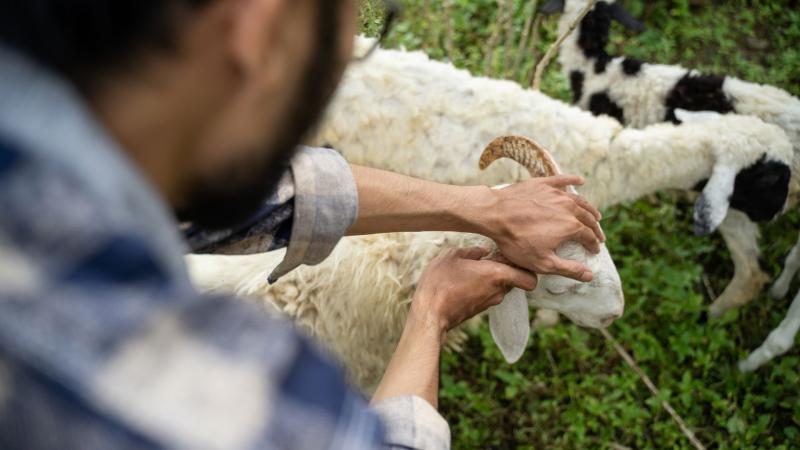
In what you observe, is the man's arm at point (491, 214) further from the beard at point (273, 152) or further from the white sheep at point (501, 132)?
the white sheep at point (501, 132)

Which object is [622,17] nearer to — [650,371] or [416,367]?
[650,371]

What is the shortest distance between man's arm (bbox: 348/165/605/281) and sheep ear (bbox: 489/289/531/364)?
0.22 m

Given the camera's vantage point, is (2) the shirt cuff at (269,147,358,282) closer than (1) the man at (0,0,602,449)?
No

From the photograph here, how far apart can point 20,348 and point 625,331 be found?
3273mm

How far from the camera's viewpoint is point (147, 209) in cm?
63

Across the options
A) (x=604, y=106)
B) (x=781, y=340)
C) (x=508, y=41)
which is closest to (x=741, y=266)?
(x=781, y=340)

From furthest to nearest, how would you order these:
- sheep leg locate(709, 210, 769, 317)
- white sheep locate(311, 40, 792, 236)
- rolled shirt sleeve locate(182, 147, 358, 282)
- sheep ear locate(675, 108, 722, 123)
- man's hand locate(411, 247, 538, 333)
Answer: sheep leg locate(709, 210, 769, 317) → sheep ear locate(675, 108, 722, 123) → white sheep locate(311, 40, 792, 236) → man's hand locate(411, 247, 538, 333) → rolled shirt sleeve locate(182, 147, 358, 282)

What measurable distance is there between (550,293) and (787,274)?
222 cm

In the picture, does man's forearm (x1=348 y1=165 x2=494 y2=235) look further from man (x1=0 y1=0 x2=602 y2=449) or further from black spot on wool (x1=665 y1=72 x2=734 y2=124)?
black spot on wool (x1=665 y1=72 x2=734 y2=124)

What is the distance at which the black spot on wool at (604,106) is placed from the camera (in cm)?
397

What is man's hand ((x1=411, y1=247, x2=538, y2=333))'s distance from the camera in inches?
64.1

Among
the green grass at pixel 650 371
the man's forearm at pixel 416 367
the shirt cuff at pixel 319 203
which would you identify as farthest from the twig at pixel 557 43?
the man's forearm at pixel 416 367

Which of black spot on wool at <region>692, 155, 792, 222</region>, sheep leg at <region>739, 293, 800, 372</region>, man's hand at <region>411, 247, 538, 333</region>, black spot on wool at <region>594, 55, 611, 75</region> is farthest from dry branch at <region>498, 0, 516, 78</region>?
man's hand at <region>411, 247, 538, 333</region>

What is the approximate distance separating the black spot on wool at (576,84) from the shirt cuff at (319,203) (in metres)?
2.90
